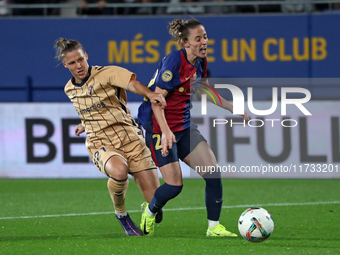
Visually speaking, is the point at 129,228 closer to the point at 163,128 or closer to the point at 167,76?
the point at 163,128

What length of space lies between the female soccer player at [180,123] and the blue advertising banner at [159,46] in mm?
7613

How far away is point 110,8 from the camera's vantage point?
12750mm

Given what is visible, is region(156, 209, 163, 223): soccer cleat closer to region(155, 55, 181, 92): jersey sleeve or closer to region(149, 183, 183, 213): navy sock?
region(149, 183, 183, 213): navy sock

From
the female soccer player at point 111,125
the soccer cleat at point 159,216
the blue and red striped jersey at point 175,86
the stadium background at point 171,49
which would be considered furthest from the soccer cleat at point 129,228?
the stadium background at point 171,49

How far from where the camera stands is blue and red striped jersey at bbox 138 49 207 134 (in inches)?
173

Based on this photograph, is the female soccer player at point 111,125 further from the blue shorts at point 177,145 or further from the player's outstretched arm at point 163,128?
the player's outstretched arm at point 163,128

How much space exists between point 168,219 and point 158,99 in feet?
6.28

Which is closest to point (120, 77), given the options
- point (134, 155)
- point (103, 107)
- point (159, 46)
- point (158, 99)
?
point (103, 107)

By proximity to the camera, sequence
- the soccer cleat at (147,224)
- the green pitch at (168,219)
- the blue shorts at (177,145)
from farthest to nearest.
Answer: the soccer cleat at (147,224) < the blue shorts at (177,145) < the green pitch at (168,219)

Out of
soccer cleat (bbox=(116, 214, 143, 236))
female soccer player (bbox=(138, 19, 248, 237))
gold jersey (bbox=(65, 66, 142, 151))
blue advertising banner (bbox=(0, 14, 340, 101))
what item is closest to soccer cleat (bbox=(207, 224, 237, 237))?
female soccer player (bbox=(138, 19, 248, 237))

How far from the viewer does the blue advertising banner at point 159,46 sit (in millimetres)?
12289

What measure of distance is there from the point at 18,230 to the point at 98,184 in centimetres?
384

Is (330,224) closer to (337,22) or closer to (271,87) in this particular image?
(271,87)

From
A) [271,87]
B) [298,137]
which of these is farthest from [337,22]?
[298,137]
